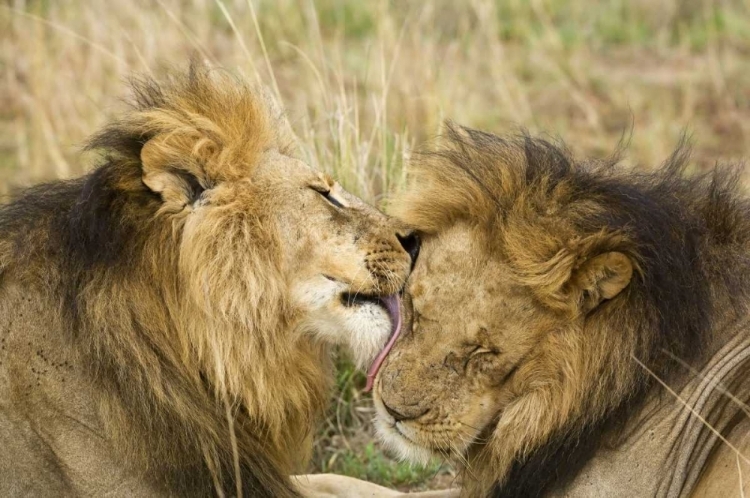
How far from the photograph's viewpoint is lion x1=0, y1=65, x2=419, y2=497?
13.1 feet

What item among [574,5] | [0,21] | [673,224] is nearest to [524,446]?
[673,224]

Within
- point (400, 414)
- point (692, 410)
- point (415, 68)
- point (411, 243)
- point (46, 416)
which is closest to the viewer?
point (692, 410)

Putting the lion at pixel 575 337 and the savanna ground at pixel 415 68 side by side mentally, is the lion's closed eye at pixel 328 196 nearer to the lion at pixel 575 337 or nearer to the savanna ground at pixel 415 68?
the lion at pixel 575 337

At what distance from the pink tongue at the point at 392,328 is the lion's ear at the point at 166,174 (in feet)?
2.58

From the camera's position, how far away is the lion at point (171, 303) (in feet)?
13.1

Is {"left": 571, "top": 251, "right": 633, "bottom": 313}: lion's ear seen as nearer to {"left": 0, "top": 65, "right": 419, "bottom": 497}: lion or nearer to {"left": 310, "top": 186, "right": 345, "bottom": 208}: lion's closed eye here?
{"left": 0, "top": 65, "right": 419, "bottom": 497}: lion

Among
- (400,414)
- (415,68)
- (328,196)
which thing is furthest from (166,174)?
(415,68)

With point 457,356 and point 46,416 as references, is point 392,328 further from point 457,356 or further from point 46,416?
point 46,416

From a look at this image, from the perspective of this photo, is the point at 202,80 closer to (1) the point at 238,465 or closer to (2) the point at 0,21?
(1) the point at 238,465

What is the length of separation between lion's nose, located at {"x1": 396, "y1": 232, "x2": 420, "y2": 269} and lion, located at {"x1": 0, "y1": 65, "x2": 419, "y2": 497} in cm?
3

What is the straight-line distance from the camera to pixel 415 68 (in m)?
8.21

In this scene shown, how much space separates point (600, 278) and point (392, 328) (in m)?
0.77

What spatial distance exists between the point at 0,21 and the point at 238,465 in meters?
7.96

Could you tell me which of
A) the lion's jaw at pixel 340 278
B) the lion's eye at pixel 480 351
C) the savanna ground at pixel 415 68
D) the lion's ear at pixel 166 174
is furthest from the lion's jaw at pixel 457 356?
the savanna ground at pixel 415 68
